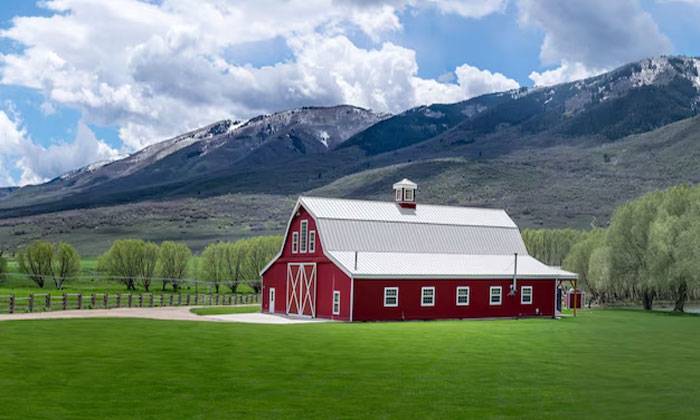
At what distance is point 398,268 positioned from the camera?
4297 cm

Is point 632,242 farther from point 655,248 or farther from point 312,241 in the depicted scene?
point 312,241

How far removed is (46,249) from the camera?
85062 millimetres

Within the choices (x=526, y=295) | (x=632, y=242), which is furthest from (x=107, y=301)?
(x=632, y=242)

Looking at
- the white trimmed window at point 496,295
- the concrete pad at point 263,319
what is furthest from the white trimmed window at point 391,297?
the white trimmed window at point 496,295

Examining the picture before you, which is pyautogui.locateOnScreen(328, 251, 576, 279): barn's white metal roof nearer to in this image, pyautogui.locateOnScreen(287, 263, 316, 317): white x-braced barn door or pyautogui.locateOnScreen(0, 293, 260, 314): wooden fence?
pyautogui.locateOnScreen(287, 263, 316, 317): white x-braced barn door

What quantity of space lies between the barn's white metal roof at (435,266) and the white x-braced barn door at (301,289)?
2.15 meters

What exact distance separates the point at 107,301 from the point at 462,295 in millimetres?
21518

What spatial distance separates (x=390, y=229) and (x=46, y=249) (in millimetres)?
51976

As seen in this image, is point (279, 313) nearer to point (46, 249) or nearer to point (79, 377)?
point (79, 377)

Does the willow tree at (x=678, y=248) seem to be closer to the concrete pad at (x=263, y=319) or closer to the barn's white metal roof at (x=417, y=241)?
the barn's white metal roof at (x=417, y=241)

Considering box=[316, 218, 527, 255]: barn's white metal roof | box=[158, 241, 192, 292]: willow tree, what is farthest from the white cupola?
box=[158, 241, 192, 292]: willow tree

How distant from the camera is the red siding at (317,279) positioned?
4134cm

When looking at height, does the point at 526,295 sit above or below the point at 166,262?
below

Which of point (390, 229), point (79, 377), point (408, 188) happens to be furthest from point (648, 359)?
point (408, 188)
